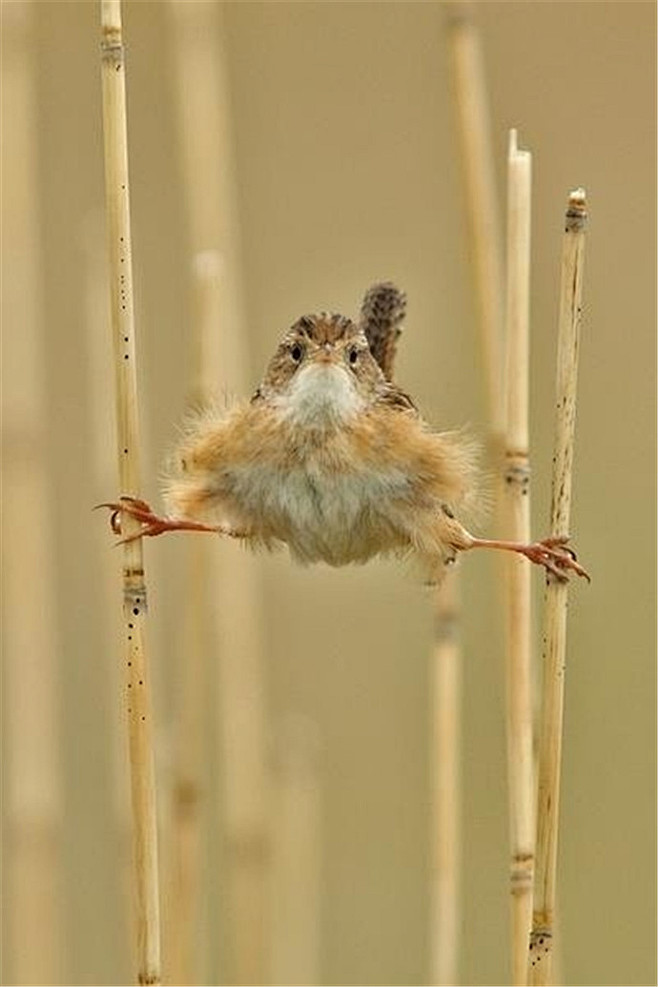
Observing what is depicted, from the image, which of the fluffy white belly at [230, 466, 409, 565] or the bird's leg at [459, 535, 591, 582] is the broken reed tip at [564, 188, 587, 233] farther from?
the fluffy white belly at [230, 466, 409, 565]

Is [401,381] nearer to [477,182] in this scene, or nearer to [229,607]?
[229,607]

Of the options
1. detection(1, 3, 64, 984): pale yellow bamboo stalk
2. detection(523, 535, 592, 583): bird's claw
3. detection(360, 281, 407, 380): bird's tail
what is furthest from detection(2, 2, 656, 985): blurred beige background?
detection(523, 535, 592, 583): bird's claw

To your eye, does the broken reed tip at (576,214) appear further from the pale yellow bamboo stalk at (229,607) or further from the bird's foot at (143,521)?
the pale yellow bamboo stalk at (229,607)

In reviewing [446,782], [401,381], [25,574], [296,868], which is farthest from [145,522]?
[401,381]

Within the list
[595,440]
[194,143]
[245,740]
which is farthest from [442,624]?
[595,440]

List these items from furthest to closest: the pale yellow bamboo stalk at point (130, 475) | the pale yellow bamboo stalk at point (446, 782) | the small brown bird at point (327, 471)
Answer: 1. the pale yellow bamboo stalk at point (446, 782)
2. the small brown bird at point (327, 471)
3. the pale yellow bamboo stalk at point (130, 475)

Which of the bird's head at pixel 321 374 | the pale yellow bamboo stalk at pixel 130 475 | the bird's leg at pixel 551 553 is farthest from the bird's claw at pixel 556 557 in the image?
the pale yellow bamboo stalk at pixel 130 475

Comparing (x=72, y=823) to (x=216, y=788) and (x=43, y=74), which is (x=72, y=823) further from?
(x=43, y=74)
